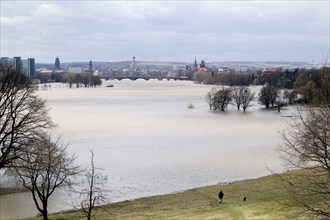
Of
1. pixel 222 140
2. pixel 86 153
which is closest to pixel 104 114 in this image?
pixel 222 140

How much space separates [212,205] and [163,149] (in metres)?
18.1

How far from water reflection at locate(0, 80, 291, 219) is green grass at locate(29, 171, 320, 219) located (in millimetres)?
2241

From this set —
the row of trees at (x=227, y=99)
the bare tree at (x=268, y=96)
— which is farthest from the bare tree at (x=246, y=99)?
the bare tree at (x=268, y=96)

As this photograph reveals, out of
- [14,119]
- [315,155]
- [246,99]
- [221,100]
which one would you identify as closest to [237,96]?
[246,99]

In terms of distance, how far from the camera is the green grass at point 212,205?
17.7 m

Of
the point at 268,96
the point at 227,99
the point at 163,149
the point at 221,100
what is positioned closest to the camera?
the point at 163,149

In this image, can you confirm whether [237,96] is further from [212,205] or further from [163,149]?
[212,205]

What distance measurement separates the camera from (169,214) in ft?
62.8

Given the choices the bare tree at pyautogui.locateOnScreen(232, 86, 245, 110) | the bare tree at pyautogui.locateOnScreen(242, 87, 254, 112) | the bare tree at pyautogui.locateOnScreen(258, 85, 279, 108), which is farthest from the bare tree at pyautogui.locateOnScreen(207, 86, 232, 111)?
the bare tree at pyautogui.locateOnScreen(258, 85, 279, 108)

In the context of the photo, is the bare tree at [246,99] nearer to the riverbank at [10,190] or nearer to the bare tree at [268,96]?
the bare tree at [268,96]

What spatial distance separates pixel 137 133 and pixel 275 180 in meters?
23.4

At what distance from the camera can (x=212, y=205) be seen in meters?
20.9

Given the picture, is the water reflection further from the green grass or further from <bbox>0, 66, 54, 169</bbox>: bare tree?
<bbox>0, 66, 54, 169</bbox>: bare tree

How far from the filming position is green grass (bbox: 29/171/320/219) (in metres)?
17.7
